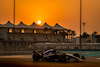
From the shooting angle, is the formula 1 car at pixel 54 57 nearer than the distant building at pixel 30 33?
Yes

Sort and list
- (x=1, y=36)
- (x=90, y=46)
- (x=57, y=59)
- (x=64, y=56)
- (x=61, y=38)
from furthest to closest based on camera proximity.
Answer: (x=61, y=38)
(x=1, y=36)
(x=90, y=46)
(x=57, y=59)
(x=64, y=56)

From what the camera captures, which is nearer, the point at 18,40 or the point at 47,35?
the point at 18,40

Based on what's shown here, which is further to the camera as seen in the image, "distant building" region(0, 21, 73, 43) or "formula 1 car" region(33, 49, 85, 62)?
"distant building" region(0, 21, 73, 43)

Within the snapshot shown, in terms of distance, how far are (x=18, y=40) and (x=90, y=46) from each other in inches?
1239

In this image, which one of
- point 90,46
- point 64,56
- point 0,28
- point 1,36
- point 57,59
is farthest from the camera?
point 0,28

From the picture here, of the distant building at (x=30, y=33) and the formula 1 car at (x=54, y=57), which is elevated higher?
the distant building at (x=30, y=33)

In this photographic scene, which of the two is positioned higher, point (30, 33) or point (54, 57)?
point (30, 33)

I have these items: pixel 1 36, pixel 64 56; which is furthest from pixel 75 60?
pixel 1 36

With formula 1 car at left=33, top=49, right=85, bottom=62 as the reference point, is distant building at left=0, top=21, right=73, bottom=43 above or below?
above

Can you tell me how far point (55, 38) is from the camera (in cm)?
10012

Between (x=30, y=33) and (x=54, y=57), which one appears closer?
(x=54, y=57)

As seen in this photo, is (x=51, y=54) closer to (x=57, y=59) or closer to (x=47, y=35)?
(x=57, y=59)

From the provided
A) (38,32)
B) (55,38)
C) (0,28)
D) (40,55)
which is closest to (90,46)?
(55,38)

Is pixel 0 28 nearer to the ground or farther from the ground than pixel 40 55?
farther from the ground
